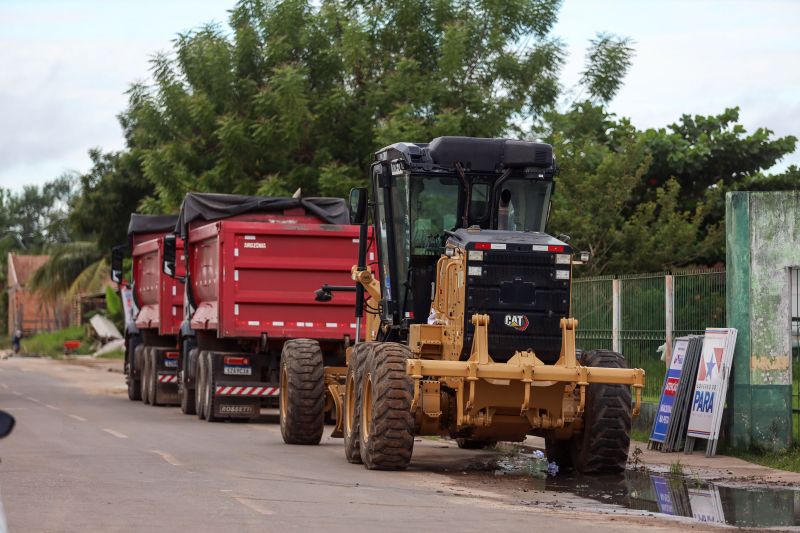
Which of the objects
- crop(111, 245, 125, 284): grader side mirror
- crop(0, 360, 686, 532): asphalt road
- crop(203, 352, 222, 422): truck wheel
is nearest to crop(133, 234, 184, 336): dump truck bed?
crop(111, 245, 125, 284): grader side mirror

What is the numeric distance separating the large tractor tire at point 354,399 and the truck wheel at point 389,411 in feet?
1.61

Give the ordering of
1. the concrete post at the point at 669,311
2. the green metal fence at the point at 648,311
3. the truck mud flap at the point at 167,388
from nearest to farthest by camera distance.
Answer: the green metal fence at the point at 648,311
the concrete post at the point at 669,311
the truck mud flap at the point at 167,388

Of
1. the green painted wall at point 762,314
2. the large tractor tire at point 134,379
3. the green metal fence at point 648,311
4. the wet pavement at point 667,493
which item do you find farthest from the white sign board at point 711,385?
the large tractor tire at point 134,379

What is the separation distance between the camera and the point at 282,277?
22.1 metres

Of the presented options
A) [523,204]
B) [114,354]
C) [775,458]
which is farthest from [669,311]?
[114,354]

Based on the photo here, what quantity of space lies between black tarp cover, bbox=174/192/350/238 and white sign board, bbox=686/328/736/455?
26.5ft

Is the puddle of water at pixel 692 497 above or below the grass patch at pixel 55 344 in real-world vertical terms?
below

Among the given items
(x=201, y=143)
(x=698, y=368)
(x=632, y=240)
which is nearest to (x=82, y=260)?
(x=201, y=143)

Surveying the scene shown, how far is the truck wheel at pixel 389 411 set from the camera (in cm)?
1397

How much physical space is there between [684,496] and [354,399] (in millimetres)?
4040

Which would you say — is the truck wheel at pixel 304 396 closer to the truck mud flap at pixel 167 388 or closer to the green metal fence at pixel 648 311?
the green metal fence at pixel 648 311

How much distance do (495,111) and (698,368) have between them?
53.0 ft

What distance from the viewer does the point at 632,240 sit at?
29125 mm

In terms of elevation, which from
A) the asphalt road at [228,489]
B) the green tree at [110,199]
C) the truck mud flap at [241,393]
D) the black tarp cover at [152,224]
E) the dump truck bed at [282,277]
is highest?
the green tree at [110,199]
